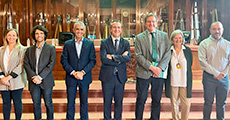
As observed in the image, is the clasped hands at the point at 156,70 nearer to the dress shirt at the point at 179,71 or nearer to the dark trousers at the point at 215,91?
the dress shirt at the point at 179,71

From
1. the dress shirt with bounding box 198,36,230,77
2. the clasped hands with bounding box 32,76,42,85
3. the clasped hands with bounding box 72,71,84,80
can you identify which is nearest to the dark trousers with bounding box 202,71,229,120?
the dress shirt with bounding box 198,36,230,77

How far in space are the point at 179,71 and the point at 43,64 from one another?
5.84ft

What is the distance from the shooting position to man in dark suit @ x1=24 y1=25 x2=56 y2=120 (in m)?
2.75

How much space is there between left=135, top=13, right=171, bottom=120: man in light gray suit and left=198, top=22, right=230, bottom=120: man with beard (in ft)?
1.73

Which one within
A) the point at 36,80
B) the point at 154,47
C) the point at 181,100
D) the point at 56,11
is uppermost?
the point at 56,11

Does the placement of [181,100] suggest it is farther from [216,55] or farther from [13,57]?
[13,57]

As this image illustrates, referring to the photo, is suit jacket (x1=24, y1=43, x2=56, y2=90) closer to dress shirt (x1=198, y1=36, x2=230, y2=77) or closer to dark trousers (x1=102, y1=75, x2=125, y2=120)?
dark trousers (x1=102, y1=75, x2=125, y2=120)

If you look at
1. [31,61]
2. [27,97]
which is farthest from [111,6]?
[31,61]

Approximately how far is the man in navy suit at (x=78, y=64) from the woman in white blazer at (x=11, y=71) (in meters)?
0.59

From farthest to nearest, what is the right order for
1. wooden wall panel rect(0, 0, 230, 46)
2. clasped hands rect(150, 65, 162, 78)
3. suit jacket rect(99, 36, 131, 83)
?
wooden wall panel rect(0, 0, 230, 46)
suit jacket rect(99, 36, 131, 83)
clasped hands rect(150, 65, 162, 78)

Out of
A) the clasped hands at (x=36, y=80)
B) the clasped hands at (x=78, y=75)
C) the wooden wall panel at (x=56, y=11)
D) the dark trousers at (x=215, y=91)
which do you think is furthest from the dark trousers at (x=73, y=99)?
the wooden wall panel at (x=56, y=11)

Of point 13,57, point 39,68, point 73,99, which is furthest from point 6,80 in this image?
point 73,99

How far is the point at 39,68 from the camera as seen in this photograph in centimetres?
278

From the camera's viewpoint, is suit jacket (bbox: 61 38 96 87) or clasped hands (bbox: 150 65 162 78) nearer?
clasped hands (bbox: 150 65 162 78)
